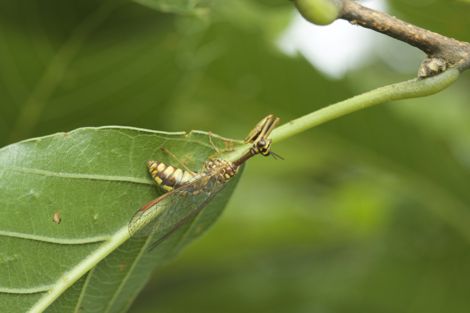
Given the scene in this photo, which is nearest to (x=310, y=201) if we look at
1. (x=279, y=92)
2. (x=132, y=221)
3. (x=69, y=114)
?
(x=279, y=92)

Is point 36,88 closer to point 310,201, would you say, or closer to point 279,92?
point 279,92

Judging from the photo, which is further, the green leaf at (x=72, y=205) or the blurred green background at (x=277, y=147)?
the blurred green background at (x=277, y=147)

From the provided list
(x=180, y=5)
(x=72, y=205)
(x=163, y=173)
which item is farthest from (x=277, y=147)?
(x=72, y=205)

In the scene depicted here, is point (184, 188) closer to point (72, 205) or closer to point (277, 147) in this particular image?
point (72, 205)

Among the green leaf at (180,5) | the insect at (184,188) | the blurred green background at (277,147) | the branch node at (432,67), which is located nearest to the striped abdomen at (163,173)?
the insect at (184,188)

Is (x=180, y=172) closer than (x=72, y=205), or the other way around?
(x=72, y=205)

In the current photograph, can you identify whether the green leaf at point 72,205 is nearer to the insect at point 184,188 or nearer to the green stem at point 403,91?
the insect at point 184,188
